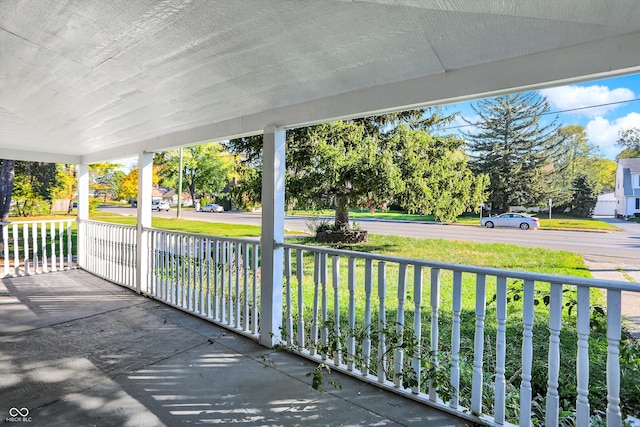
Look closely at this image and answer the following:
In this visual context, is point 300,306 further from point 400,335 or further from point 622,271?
point 622,271

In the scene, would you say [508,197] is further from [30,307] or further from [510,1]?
[30,307]

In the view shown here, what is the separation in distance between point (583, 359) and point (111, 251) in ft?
19.0

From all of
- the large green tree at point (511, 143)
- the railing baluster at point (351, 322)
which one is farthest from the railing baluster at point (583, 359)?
the large green tree at point (511, 143)

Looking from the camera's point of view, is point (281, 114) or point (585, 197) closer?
point (281, 114)

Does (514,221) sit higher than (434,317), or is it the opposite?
(514,221)

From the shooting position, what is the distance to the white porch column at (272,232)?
A: 3021 millimetres

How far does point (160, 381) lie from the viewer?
244 cm

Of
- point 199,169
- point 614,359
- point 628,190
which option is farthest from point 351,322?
point 199,169

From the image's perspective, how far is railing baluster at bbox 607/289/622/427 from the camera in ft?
5.11

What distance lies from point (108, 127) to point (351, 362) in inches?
138

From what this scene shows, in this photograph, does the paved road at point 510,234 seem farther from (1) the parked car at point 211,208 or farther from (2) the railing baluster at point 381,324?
(2) the railing baluster at point 381,324

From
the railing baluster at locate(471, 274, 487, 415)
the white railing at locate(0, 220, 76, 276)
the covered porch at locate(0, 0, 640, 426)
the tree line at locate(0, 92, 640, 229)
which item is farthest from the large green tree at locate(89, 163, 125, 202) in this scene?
the railing baluster at locate(471, 274, 487, 415)

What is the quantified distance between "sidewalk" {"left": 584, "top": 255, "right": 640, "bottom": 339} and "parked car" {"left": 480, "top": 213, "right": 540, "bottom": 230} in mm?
1328

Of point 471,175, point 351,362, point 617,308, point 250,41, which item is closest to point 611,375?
point 617,308
